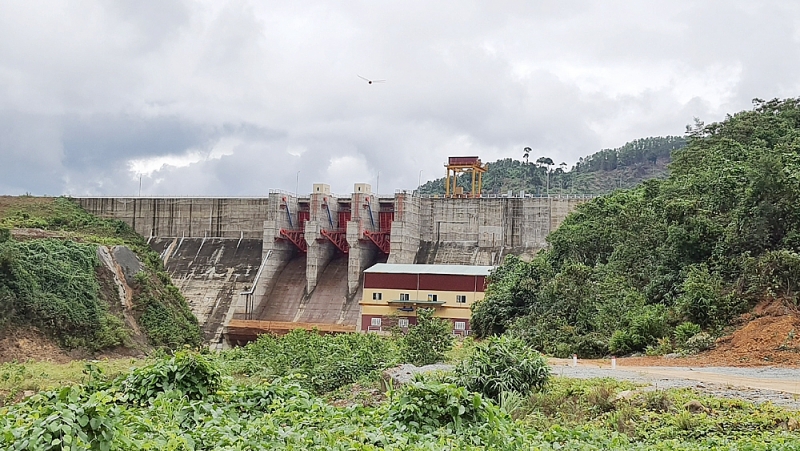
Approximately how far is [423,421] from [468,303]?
31109 mm

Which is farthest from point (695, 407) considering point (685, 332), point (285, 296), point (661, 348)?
point (285, 296)

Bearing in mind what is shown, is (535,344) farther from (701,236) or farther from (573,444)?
(573,444)

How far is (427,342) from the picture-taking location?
60.4ft

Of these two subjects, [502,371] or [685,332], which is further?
[685,332]

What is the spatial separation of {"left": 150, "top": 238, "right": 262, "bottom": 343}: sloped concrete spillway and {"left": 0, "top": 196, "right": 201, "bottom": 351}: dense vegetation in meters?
3.29

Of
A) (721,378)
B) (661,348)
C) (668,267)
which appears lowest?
(721,378)

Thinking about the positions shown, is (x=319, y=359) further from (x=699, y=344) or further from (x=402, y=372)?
(x=699, y=344)

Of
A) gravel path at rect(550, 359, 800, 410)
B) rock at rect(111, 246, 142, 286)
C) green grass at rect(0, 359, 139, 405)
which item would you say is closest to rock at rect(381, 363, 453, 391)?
gravel path at rect(550, 359, 800, 410)

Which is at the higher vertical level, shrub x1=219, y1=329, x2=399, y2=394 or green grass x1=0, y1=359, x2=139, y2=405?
shrub x1=219, y1=329, x2=399, y2=394

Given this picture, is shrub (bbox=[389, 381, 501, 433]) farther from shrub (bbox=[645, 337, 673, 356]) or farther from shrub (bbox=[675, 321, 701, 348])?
shrub (bbox=[675, 321, 701, 348])

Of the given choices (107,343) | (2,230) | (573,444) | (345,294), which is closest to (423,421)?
(573,444)

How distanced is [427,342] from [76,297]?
22006 mm

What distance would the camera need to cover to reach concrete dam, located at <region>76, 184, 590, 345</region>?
46281mm

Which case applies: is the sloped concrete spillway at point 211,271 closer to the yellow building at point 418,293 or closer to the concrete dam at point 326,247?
the concrete dam at point 326,247
